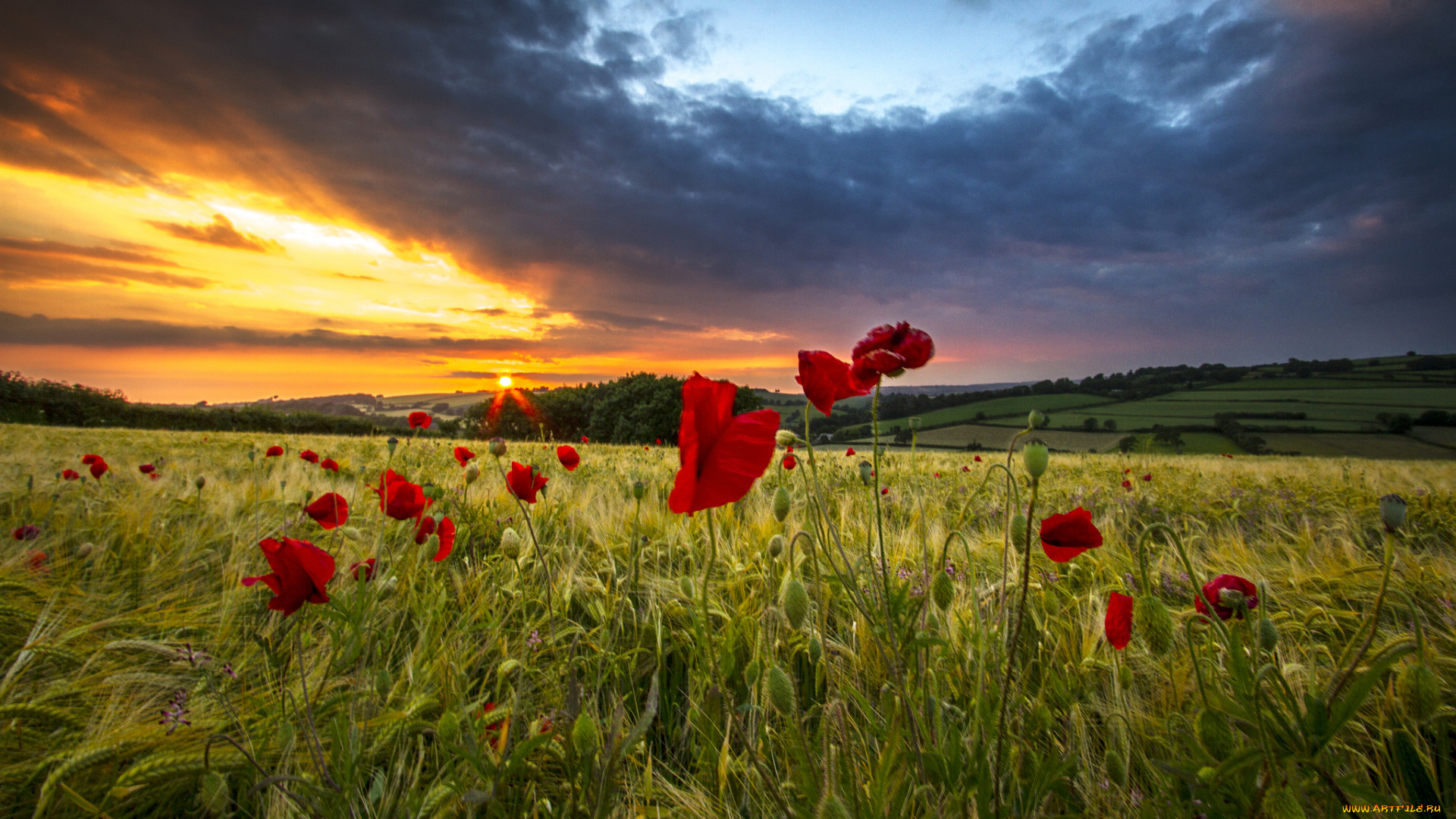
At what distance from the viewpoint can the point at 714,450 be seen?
3.25 ft

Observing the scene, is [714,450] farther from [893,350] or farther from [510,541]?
[510,541]

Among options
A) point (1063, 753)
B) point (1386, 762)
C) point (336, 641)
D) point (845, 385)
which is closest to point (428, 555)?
point (336, 641)

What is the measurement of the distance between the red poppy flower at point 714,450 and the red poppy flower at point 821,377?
31 cm

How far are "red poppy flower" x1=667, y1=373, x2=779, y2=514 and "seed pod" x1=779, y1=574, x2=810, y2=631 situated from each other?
12.7 inches

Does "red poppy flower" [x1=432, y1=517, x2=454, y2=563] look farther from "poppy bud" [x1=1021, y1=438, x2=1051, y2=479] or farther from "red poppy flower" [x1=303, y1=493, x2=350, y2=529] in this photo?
"poppy bud" [x1=1021, y1=438, x2=1051, y2=479]

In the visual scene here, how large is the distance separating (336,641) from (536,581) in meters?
0.88

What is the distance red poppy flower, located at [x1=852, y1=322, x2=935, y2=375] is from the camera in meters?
1.31

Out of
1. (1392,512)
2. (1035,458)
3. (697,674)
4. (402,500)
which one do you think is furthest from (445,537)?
(1392,512)

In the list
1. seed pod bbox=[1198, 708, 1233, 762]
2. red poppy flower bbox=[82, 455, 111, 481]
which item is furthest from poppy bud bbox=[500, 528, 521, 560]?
red poppy flower bbox=[82, 455, 111, 481]

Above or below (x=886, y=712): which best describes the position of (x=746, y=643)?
below

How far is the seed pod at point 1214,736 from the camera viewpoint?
3.49 ft

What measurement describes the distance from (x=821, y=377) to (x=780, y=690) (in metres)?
0.69

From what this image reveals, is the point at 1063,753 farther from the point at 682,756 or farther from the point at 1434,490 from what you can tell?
the point at 1434,490

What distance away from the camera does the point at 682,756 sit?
5.12 ft
